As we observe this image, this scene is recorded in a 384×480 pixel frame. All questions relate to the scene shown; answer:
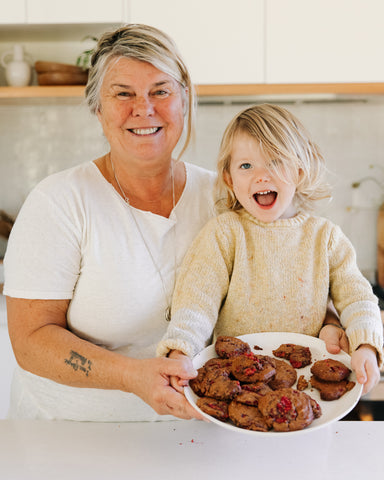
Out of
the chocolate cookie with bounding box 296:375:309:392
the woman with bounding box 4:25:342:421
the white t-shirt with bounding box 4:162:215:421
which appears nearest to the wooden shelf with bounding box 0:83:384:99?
the woman with bounding box 4:25:342:421

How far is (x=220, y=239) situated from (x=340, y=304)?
1.09ft

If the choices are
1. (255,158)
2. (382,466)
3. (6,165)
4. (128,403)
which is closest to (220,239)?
(255,158)

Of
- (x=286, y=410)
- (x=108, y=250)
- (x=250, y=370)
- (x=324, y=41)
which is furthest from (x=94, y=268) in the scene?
(x=324, y=41)

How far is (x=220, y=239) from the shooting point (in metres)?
1.29

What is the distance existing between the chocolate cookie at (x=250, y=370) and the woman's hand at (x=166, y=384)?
9 centimetres

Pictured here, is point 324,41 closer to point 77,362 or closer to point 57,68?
point 57,68

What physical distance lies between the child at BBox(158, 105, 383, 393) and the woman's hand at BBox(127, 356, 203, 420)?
0.72 ft

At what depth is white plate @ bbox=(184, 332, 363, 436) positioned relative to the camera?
0.87 meters

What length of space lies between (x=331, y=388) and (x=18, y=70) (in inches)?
89.5

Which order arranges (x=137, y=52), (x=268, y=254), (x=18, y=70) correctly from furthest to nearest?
(x=18, y=70) → (x=268, y=254) → (x=137, y=52)

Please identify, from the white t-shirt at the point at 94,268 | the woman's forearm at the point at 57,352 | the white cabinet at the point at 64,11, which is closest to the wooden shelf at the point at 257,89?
the white cabinet at the point at 64,11

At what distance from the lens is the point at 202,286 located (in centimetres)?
123

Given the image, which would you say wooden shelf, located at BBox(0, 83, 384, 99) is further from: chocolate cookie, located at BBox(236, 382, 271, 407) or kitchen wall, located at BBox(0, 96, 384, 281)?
chocolate cookie, located at BBox(236, 382, 271, 407)

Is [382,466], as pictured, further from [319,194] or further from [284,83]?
[284,83]
